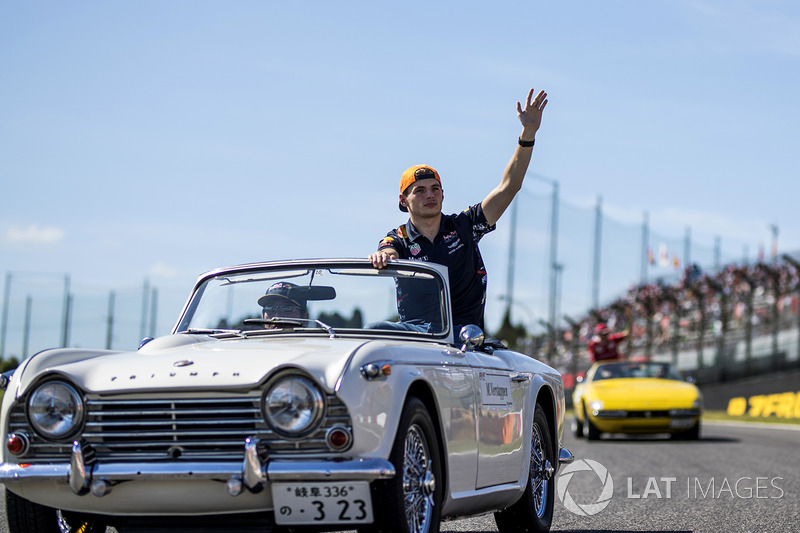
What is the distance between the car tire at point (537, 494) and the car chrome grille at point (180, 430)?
262 cm

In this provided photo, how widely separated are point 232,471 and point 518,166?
356cm

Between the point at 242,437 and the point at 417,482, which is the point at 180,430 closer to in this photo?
the point at 242,437

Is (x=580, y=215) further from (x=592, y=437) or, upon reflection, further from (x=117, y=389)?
(x=117, y=389)

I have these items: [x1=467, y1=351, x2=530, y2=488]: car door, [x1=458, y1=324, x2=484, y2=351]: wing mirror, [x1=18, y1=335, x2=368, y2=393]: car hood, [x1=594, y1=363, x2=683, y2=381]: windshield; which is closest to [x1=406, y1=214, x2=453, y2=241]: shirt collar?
[x1=467, y1=351, x2=530, y2=488]: car door

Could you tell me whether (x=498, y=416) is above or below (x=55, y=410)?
below

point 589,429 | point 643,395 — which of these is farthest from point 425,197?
point 589,429

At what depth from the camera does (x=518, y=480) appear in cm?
693

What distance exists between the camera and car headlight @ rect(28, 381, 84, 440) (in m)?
5.12

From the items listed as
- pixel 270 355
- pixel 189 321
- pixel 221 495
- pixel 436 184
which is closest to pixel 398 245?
pixel 436 184

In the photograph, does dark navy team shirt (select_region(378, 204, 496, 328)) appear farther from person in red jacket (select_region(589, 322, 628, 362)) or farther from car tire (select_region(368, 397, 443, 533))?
person in red jacket (select_region(589, 322, 628, 362))

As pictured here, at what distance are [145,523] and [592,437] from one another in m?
15.6

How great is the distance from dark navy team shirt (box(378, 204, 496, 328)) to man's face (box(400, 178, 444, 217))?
0.42 ft

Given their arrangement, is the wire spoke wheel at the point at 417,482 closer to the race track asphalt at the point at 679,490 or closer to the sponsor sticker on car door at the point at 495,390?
the sponsor sticker on car door at the point at 495,390

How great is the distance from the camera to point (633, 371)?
2103cm
